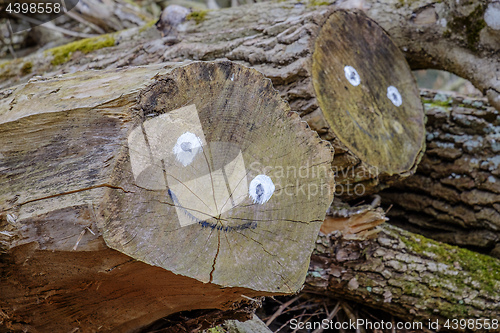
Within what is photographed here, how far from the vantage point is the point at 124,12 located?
3730 millimetres

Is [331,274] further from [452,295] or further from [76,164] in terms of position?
[76,164]

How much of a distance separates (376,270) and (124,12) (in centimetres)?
312

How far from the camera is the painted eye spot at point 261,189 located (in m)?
1.33

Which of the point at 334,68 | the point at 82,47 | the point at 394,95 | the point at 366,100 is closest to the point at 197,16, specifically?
the point at 82,47

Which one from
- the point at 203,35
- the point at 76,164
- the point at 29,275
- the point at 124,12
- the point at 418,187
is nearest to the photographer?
the point at 76,164

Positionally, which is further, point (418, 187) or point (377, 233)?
point (418, 187)

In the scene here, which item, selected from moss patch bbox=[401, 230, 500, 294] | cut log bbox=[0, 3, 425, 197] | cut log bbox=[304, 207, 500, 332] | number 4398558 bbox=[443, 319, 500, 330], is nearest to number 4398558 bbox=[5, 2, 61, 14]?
cut log bbox=[0, 3, 425, 197]

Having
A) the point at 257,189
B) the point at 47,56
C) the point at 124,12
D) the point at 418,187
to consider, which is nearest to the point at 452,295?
the point at 418,187

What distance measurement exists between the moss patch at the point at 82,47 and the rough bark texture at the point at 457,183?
2265 millimetres

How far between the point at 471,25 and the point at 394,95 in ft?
2.07

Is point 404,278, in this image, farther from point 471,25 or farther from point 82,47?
point 82,47

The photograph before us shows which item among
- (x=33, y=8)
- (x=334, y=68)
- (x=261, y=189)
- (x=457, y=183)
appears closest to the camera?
(x=261, y=189)

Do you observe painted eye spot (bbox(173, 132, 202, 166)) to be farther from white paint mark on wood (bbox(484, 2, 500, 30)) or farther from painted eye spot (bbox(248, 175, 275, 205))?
white paint mark on wood (bbox(484, 2, 500, 30))

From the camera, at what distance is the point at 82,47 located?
2.83 metres
